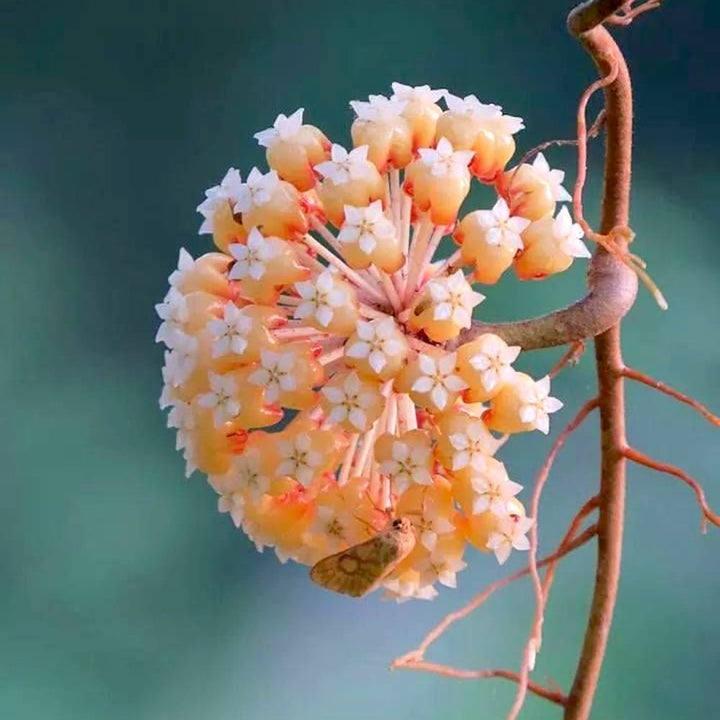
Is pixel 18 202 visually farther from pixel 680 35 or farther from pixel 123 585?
pixel 680 35

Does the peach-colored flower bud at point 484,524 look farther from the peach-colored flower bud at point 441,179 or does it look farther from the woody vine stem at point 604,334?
the peach-colored flower bud at point 441,179

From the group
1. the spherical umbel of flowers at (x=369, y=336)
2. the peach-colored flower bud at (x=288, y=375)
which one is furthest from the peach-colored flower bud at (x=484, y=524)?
the peach-colored flower bud at (x=288, y=375)

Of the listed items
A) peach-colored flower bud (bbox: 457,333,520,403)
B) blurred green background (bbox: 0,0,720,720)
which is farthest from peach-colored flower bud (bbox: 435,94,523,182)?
blurred green background (bbox: 0,0,720,720)

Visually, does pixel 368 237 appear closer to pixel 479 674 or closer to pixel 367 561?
pixel 367 561

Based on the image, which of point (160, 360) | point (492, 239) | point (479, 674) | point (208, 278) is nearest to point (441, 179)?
point (492, 239)

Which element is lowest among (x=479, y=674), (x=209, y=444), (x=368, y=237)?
(x=479, y=674)

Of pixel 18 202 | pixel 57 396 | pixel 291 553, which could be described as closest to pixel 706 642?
pixel 291 553
